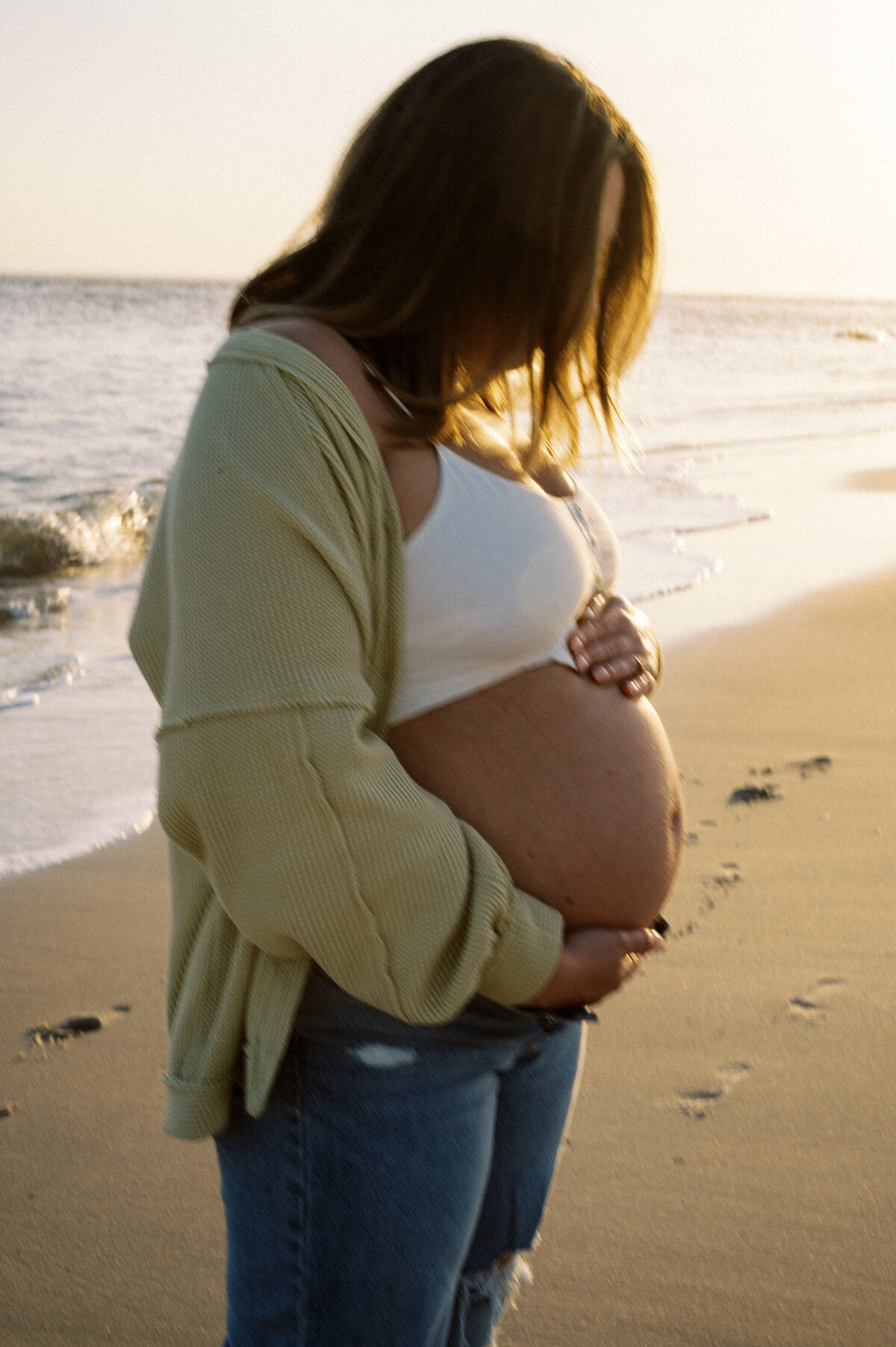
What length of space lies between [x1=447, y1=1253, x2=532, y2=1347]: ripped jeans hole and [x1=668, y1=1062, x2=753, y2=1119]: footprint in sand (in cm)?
111

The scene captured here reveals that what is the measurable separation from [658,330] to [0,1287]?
43.6 meters

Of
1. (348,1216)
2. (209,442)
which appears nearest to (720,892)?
(348,1216)

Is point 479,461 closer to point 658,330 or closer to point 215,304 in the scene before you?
point 658,330

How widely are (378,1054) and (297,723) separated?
1.22 ft

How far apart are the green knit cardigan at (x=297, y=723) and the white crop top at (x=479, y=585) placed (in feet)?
0.15

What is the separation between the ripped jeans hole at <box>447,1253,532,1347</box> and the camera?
1410 mm

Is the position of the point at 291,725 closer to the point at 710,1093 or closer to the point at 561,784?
the point at 561,784

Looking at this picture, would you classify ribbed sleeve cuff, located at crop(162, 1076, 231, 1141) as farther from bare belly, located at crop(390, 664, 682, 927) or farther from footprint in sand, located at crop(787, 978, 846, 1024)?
footprint in sand, located at crop(787, 978, 846, 1024)

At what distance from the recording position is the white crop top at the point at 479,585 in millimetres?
1236

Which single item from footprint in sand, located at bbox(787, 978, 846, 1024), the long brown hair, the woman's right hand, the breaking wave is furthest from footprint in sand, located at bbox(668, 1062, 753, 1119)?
the breaking wave

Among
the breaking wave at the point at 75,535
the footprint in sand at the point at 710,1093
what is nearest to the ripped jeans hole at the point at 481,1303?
the footprint in sand at the point at 710,1093

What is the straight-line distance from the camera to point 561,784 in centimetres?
142

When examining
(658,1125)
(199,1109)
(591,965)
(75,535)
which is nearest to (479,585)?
(591,965)

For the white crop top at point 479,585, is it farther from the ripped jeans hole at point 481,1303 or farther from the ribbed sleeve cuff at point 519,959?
the ripped jeans hole at point 481,1303
